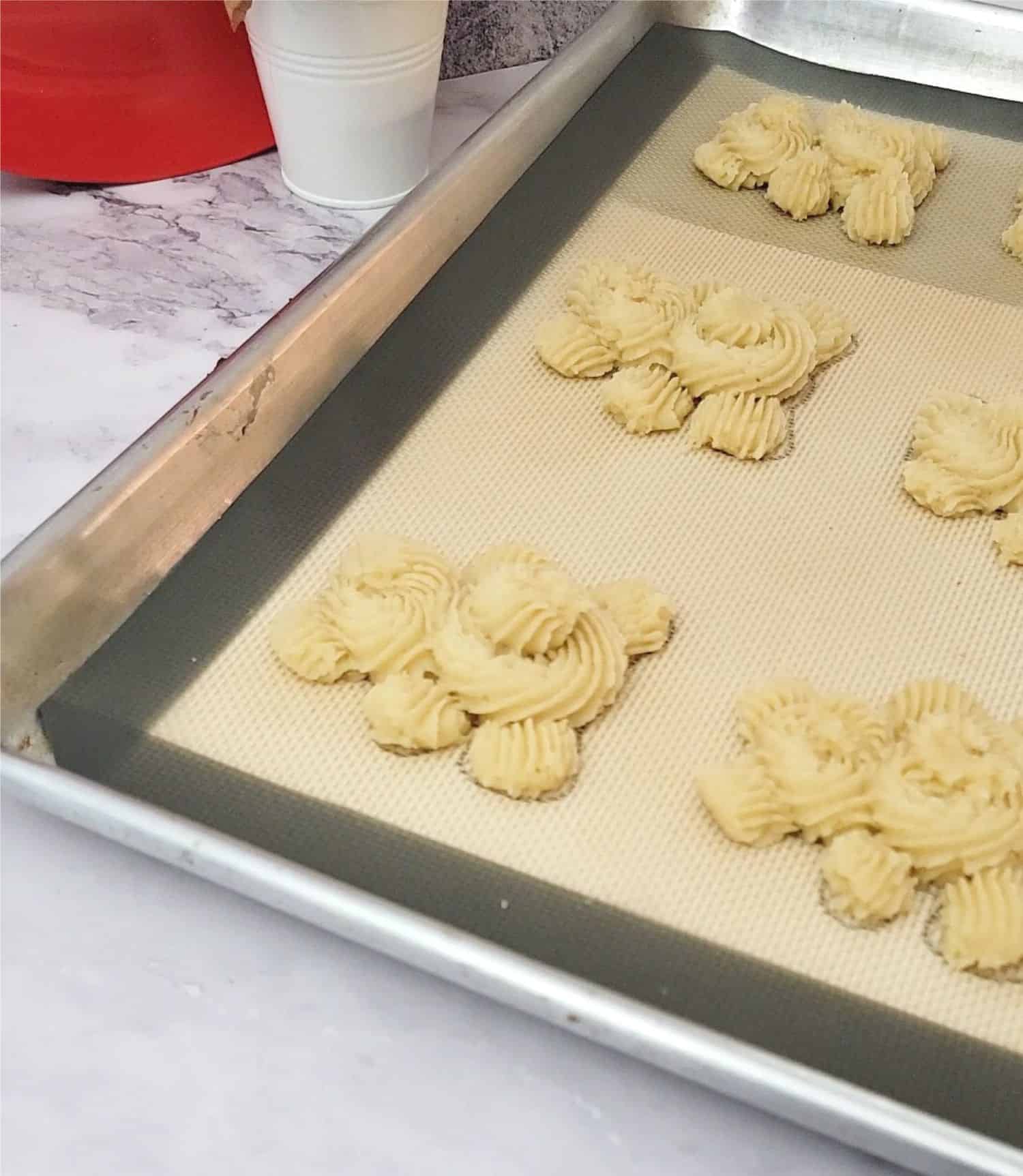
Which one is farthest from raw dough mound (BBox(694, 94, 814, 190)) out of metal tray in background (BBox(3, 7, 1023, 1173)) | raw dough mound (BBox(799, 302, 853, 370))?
raw dough mound (BBox(799, 302, 853, 370))

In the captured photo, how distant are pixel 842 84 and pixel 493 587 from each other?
0.90 meters

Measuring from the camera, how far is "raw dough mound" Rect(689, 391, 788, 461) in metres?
1.01

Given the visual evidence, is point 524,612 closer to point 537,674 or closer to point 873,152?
point 537,674

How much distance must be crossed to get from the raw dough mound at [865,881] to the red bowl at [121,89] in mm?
1009

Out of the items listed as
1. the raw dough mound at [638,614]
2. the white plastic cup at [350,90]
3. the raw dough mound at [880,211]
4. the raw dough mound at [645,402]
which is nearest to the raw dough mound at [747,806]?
the raw dough mound at [638,614]

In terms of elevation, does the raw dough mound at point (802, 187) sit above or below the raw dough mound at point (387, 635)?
above

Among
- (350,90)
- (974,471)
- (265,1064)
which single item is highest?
(350,90)

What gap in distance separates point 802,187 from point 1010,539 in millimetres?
453

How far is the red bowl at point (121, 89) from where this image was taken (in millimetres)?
1256

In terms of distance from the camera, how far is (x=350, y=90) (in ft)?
3.94

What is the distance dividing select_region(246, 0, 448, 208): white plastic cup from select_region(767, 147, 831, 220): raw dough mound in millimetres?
345

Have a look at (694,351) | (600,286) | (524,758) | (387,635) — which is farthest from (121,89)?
(524,758)

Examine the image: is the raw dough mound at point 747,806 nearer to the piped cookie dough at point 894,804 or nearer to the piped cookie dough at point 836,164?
the piped cookie dough at point 894,804

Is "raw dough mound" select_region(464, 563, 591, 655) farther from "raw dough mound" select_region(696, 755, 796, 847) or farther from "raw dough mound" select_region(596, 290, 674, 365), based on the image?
"raw dough mound" select_region(596, 290, 674, 365)
